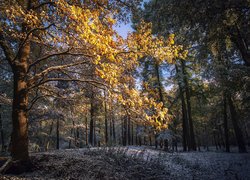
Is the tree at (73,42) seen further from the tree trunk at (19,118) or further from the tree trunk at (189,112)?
the tree trunk at (189,112)

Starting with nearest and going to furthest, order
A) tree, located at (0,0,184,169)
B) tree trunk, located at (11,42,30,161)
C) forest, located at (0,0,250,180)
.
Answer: tree, located at (0,0,184,169)
forest, located at (0,0,250,180)
tree trunk, located at (11,42,30,161)

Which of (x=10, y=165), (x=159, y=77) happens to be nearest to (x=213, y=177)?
(x=10, y=165)

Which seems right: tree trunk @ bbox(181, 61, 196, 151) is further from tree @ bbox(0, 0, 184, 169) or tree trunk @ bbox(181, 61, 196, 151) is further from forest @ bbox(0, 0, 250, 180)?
tree @ bbox(0, 0, 184, 169)

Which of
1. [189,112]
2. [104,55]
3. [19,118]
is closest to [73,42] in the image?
[104,55]

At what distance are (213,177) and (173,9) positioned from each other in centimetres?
668

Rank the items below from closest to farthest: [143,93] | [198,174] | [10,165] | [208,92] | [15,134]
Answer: [143,93]
[10,165]
[15,134]
[198,174]
[208,92]

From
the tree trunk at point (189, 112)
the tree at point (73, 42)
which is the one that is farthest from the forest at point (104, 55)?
the tree trunk at point (189, 112)

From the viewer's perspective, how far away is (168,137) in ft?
47.6

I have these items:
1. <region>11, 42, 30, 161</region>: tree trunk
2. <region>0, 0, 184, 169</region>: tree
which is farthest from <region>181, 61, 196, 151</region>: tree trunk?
<region>11, 42, 30, 161</region>: tree trunk

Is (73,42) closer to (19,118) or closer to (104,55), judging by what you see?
(104,55)

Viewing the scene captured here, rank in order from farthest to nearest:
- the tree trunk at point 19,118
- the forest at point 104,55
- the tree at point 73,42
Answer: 1. the tree trunk at point 19,118
2. the forest at point 104,55
3. the tree at point 73,42

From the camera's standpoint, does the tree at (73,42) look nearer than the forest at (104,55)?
Yes

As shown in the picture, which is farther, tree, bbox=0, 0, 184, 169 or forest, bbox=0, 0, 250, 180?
forest, bbox=0, 0, 250, 180

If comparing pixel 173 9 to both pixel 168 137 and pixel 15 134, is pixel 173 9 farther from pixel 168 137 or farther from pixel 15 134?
pixel 168 137
